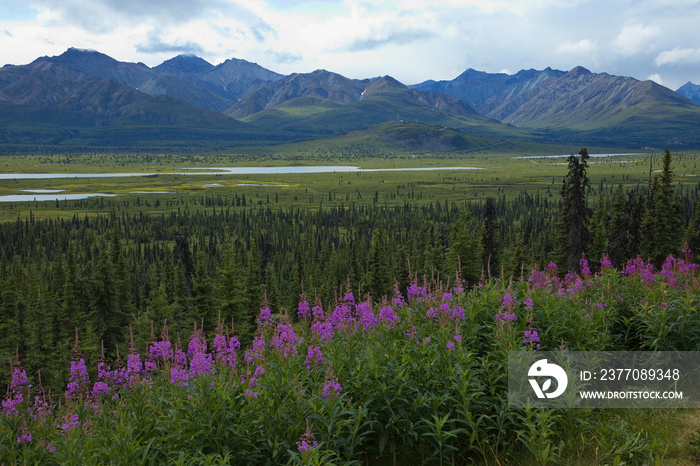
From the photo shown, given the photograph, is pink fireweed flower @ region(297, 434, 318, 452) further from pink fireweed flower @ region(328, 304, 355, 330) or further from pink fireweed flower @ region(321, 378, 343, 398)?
pink fireweed flower @ region(328, 304, 355, 330)

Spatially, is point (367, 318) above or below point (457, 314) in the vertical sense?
below

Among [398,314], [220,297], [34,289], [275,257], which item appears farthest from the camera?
[275,257]

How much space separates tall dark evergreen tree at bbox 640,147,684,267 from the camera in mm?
54906

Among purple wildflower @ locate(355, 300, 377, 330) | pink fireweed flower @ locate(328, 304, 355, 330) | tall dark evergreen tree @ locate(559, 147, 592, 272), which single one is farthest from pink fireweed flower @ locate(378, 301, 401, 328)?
tall dark evergreen tree @ locate(559, 147, 592, 272)

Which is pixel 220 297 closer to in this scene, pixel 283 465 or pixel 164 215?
pixel 283 465

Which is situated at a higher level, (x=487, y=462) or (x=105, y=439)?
(x=105, y=439)

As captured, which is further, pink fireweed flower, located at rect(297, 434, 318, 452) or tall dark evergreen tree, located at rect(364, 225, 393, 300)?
tall dark evergreen tree, located at rect(364, 225, 393, 300)

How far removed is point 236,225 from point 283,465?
557 ft

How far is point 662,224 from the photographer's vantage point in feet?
182

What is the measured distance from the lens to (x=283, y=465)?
7203 millimetres

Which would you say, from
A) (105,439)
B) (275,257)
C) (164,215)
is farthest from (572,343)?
(164,215)

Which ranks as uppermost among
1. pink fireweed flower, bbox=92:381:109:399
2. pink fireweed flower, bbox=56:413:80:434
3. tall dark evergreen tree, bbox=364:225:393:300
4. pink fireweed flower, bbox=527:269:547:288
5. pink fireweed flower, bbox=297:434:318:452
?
pink fireweed flower, bbox=527:269:547:288

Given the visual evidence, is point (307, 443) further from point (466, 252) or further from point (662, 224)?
point (662, 224)

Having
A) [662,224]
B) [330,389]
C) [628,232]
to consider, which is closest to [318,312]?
[330,389]
